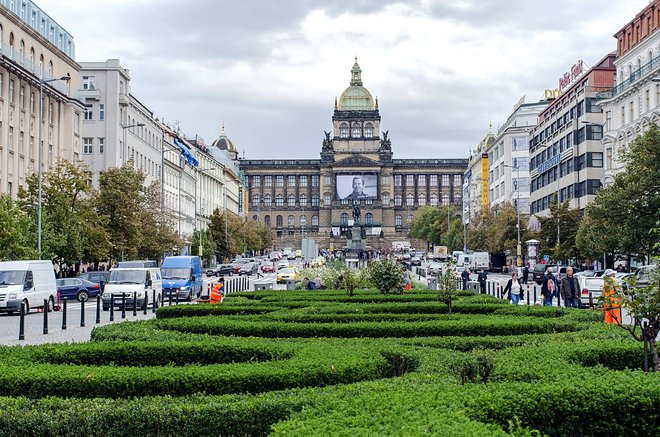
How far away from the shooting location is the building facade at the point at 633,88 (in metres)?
59.5

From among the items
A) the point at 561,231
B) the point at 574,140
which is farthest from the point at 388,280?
the point at 574,140

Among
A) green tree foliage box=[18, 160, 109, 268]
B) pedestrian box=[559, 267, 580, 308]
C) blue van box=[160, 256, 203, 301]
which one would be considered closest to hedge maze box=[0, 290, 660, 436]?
pedestrian box=[559, 267, 580, 308]

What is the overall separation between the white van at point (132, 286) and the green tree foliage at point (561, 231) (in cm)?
3907

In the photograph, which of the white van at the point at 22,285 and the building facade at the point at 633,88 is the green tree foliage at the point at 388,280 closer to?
the white van at the point at 22,285

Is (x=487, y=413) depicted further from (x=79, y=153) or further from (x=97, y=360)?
(x=79, y=153)

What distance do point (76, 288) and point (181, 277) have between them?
5.42 metres

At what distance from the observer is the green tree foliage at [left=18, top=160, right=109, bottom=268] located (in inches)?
2008

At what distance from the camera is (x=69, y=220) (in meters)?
52.2

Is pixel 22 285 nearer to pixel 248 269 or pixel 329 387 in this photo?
pixel 329 387

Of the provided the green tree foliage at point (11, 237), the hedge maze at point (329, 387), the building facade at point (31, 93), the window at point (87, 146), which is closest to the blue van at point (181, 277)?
the green tree foliage at point (11, 237)

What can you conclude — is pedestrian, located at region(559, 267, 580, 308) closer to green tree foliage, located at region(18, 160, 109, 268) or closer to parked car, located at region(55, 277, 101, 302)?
parked car, located at region(55, 277, 101, 302)

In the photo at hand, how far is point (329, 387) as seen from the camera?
10336 mm

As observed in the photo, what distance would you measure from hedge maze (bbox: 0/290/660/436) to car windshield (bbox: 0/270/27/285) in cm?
1885

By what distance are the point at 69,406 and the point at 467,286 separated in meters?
44.9
